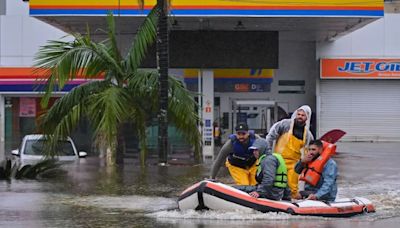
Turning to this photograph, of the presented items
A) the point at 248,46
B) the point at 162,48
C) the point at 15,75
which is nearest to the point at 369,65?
the point at 248,46

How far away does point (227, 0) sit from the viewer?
2277 cm

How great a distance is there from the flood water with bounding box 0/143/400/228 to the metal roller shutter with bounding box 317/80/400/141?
1699cm

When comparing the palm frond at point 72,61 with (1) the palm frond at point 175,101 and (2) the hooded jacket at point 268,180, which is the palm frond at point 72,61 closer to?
(1) the palm frond at point 175,101

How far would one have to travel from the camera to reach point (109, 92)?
58.2 ft

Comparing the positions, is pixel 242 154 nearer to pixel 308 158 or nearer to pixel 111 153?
pixel 308 158

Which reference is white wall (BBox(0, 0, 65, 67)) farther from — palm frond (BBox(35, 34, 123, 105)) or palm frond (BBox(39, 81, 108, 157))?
palm frond (BBox(39, 81, 108, 157))

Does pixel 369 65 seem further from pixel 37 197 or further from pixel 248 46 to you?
pixel 37 197

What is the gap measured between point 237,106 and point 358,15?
12.8 meters

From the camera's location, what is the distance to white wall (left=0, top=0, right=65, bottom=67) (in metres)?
38.2

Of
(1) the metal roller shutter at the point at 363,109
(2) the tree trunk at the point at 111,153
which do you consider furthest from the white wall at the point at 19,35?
(2) the tree trunk at the point at 111,153

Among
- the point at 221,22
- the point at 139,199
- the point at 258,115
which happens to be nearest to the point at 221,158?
the point at 139,199

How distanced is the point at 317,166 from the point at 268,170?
88 cm

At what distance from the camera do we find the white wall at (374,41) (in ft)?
121

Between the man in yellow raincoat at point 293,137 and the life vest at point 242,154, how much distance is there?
2.00 feet
